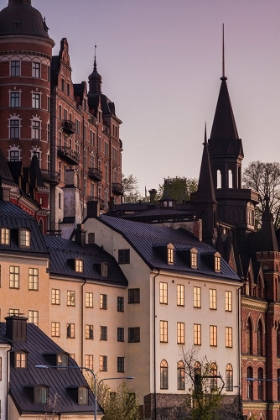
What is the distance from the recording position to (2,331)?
9544 centimetres

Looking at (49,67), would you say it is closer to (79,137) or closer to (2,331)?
(79,137)

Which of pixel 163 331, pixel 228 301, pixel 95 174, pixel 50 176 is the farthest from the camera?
pixel 95 174

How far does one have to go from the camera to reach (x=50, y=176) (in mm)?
152875

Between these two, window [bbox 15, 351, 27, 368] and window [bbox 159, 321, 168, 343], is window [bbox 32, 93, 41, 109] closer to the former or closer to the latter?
window [bbox 159, 321, 168, 343]

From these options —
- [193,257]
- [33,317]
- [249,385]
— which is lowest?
[249,385]

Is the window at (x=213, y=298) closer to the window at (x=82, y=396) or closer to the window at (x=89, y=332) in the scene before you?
the window at (x=89, y=332)

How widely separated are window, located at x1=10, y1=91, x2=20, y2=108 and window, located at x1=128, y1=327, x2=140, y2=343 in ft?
145

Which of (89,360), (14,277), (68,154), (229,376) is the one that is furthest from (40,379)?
(68,154)

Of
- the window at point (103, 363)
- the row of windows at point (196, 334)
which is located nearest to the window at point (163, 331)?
the row of windows at point (196, 334)

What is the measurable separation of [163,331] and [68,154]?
47.7 m

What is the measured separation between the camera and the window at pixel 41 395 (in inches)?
3610

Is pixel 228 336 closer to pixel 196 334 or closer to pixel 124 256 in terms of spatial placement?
pixel 196 334

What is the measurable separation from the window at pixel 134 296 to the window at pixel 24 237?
13.5 metres

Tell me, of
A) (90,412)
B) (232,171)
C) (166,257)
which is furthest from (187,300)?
(232,171)
